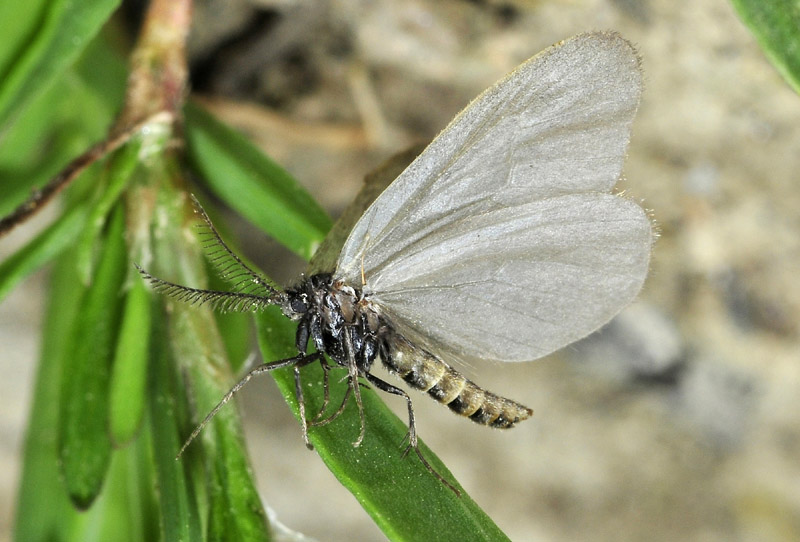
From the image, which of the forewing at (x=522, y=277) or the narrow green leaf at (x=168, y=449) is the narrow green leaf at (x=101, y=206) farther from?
the forewing at (x=522, y=277)

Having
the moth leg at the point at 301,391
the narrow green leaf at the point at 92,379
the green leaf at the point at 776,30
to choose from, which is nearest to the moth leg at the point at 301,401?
the moth leg at the point at 301,391

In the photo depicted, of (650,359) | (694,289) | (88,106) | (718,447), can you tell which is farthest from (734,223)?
(88,106)

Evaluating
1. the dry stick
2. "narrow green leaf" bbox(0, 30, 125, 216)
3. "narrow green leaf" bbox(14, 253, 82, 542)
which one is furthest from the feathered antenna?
"narrow green leaf" bbox(0, 30, 125, 216)

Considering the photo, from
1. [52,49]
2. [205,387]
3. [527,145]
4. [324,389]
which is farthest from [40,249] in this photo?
[527,145]

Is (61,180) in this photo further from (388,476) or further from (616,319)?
(616,319)

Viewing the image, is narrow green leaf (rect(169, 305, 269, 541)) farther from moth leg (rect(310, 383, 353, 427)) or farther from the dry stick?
the dry stick

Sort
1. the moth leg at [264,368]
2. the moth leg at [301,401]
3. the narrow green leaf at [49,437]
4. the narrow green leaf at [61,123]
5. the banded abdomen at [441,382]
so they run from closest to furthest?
the moth leg at [301,401], the moth leg at [264,368], the banded abdomen at [441,382], the narrow green leaf at [49,437], the narrow green leaf at [61,123]
